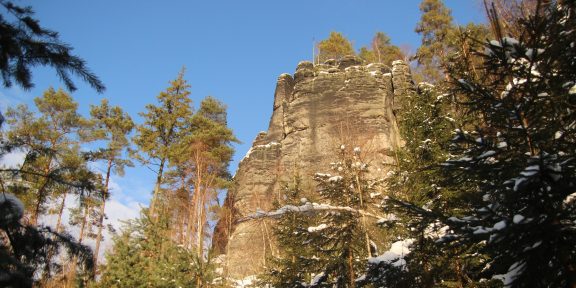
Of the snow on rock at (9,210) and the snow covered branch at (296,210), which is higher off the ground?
the snow covered branch at (296,210)

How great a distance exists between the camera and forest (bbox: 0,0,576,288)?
4.27 metres

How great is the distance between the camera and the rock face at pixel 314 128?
2845cm

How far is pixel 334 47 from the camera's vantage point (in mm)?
46281

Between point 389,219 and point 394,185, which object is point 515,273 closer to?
point 389,219

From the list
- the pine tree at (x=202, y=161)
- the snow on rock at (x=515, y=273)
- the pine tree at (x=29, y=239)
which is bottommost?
the snow on rock at (x=515, y=273)

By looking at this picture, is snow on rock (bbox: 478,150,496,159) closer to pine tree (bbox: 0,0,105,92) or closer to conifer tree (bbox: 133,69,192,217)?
pine tree (bbox: 0,0,105,92)

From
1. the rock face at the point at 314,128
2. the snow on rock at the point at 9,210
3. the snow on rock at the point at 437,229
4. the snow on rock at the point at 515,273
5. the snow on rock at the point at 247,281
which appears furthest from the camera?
the rock face at the point at 314,128

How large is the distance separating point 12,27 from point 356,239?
9724 mm

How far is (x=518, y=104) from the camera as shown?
202 inches

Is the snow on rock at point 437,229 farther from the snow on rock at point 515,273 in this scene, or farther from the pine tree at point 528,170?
the snow on rock at point 515,273

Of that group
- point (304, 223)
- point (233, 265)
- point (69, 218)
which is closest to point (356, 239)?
point (304, 223)

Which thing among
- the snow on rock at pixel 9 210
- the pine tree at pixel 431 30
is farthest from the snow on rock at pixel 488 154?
the pine tree at pixel 431 30

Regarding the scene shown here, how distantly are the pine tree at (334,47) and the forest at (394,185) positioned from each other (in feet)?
74.3

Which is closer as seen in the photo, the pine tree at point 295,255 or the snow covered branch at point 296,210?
the snow covered branch at point 296,210
